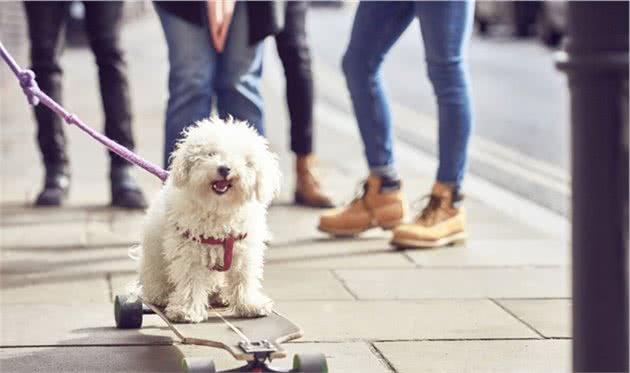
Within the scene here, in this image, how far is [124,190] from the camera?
22.3 feet

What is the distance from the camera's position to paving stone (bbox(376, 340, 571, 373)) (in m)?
3.90

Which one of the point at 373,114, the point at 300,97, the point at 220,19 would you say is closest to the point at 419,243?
the point at 373,114

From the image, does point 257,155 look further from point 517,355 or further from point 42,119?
point 42,119

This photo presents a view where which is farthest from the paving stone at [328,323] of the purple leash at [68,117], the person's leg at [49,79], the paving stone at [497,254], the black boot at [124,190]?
the person's leg at [49,79]

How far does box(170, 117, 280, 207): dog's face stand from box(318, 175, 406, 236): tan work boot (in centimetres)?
233

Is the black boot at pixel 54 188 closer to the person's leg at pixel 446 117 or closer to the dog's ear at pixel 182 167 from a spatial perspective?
the person's leg at pixel 446 117

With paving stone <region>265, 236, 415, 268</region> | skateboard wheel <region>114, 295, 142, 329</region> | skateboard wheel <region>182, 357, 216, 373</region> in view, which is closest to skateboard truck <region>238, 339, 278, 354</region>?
skateboard wheel <region>182, 357, 216, 373</region>

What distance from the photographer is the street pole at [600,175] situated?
2.61m

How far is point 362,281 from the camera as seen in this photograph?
17.1ft

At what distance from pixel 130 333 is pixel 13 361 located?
1.50 feet

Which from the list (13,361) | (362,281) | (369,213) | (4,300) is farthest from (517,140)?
(13,361)

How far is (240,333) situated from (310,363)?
326 millimetres

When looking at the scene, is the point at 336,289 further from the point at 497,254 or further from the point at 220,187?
the point at 220,187

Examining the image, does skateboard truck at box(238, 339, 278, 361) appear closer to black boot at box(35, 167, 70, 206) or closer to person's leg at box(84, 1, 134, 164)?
person's leg at box(84, 1, 134, 164)
